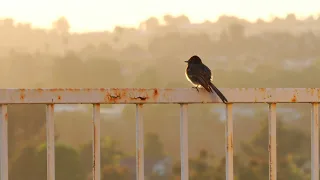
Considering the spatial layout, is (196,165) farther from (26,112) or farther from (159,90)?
(159,90)

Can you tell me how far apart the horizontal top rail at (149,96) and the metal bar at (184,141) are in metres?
0.04

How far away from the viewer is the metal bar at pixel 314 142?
279 centimetres

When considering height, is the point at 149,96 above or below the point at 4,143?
above

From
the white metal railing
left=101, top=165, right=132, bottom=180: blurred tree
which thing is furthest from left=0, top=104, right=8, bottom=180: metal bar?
left=101, top=165, right=132, bottom=180: blurred tree

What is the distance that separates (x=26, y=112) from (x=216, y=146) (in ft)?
24.8

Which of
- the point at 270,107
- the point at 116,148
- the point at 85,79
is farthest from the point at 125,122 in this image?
the point at 270,107

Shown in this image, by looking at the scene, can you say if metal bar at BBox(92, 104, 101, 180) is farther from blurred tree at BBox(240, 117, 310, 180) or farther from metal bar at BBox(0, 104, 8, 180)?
blurred tree at BBox(240, 117, 310, 180)

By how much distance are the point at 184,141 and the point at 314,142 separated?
53 cm

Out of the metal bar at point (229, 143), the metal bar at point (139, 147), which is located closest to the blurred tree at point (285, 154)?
the metal bar at point (229, 143)

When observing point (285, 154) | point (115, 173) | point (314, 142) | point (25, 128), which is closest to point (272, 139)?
point (314, 142)

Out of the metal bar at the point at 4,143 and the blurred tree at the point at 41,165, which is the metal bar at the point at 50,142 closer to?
the metal bar at the point at 4,143

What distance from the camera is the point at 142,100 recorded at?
2691mm

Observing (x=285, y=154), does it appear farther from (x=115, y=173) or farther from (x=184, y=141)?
(x=184, y=141)

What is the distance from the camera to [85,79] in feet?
101
